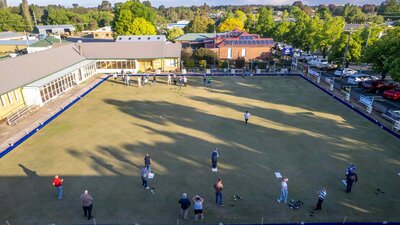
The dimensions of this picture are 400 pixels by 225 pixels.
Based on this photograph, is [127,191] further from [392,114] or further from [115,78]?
[115,78]

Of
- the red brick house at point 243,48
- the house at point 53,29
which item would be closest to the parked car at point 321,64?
the red brick house at point 243,48

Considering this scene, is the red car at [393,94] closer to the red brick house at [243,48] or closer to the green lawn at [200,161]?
the green lawn at [200,161]

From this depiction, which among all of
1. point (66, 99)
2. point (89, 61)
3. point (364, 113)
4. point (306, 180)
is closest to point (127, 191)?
point (306, 180)

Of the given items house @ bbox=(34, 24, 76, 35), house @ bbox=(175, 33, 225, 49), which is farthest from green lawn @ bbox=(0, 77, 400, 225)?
house @ bbox=(34, 24, 76, 35)

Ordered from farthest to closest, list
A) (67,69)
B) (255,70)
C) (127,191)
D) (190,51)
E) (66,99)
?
(190,51)
(255,70)
(67,69)
(66,99)
(127,191)

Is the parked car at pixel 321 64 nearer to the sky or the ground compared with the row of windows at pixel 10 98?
nearer to the ground

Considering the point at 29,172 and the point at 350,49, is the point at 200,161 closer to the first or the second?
the point at 29,172

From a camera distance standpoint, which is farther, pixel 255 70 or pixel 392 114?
pixel 255 70
